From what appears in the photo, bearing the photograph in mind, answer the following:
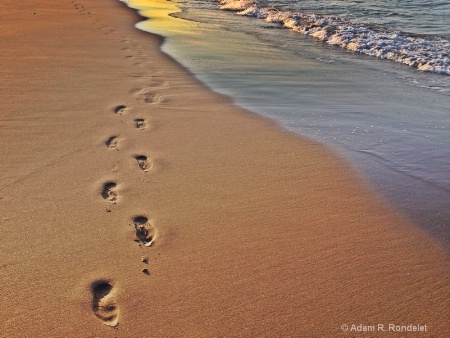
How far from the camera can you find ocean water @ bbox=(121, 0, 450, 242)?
147 inches

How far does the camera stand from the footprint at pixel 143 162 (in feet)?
12.0

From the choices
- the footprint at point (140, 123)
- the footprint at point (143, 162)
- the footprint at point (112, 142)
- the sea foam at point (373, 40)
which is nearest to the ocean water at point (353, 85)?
the sea foam at point (373, 40)

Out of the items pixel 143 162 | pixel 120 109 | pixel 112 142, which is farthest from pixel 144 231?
pixel 120 109

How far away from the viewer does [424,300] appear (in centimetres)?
236

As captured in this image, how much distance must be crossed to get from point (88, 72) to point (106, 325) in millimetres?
4758

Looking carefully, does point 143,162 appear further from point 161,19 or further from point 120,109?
point 161,19

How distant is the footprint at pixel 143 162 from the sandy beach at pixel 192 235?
1.0 inches

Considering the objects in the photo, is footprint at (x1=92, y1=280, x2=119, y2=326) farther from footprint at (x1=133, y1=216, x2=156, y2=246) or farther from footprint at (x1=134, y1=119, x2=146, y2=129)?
footprint at (x1=134, y1=119, x2=146, y2=129)

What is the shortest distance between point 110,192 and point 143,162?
571mm

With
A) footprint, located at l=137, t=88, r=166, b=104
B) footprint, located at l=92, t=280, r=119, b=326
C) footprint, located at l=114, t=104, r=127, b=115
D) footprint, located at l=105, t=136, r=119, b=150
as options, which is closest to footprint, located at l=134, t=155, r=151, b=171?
footprint, located at l=105, t=136, r=119, b=150

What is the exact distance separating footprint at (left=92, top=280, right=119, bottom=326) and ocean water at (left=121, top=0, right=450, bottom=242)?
2.02m

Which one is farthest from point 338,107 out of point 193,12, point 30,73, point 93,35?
point 193,12

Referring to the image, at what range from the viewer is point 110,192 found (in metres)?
3.23

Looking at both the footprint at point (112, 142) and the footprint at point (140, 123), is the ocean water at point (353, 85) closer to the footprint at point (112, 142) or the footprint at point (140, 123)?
the footprint at point (140, 123)
